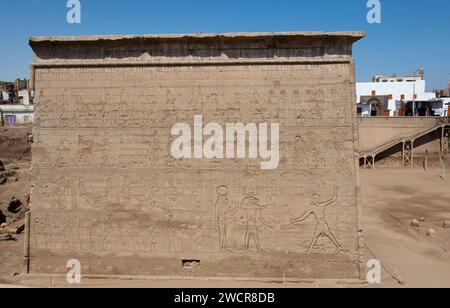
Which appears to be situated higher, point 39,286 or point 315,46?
point 315,46

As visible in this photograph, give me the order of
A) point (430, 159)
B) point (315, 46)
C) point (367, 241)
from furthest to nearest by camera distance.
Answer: point (430, 159), point (367, 241), point (315, 46)

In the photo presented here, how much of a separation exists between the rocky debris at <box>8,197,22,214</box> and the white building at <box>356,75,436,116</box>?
33.2m

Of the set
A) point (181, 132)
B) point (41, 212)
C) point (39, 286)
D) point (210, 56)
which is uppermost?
point (210, 56)

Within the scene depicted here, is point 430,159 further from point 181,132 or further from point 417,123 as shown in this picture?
point 181,132

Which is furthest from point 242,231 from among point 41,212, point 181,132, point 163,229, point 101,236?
point 41,212

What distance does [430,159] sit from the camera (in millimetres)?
28531

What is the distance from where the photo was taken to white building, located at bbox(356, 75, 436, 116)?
1538 inches

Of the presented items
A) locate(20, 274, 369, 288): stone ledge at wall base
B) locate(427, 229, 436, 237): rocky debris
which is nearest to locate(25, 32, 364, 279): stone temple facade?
locate(20, 274, 369, 288): stone ledge at wall base

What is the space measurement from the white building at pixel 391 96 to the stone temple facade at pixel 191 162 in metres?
32.3

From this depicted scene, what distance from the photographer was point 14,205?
1769cm

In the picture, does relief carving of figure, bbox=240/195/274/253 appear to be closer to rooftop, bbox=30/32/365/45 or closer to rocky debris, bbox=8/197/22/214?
rooftop, bbox=30/32/365/45

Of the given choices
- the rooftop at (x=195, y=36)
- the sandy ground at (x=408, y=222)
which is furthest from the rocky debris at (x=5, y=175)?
the sandy ground at (x=408, y=222)

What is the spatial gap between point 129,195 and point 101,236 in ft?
4.31

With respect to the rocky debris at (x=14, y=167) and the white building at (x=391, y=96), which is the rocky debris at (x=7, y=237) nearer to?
the rocky debris at (x=14, y=167)
